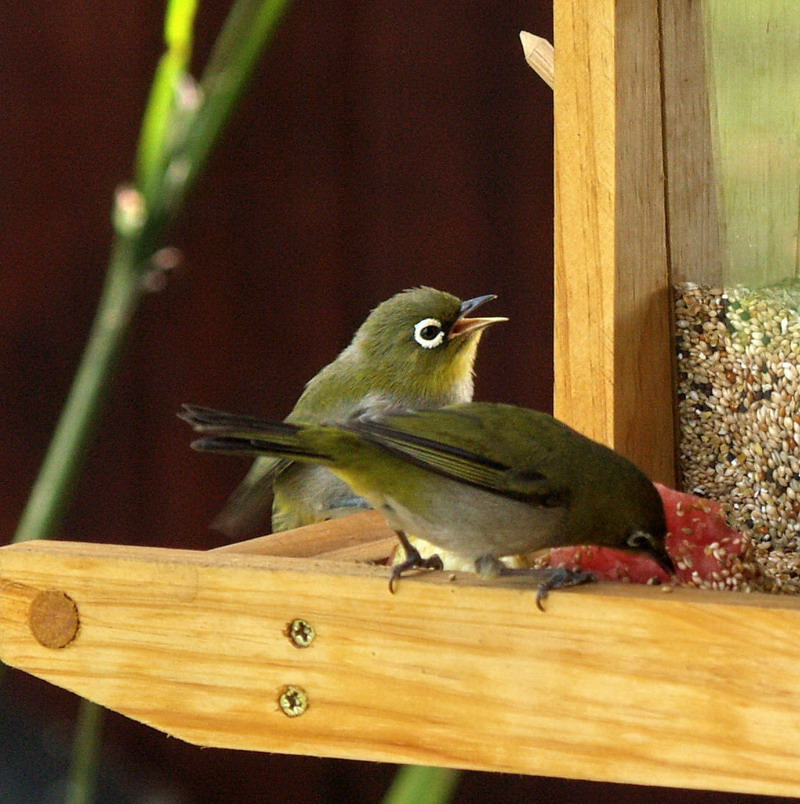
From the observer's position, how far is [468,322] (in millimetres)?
3443

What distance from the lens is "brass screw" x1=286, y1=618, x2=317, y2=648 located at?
192 centimetres

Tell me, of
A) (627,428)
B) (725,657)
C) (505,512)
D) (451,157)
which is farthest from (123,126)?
(725,657)

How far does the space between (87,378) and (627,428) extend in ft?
3.05

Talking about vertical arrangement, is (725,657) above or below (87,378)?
below

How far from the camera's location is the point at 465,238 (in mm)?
4082

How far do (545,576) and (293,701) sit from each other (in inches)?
15.2

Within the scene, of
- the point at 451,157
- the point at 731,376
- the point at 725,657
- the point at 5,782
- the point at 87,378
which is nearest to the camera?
the point at 725,657

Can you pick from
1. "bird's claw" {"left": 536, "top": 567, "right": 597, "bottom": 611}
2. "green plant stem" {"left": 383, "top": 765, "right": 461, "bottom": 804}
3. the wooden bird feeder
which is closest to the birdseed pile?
the wooden bird feeder

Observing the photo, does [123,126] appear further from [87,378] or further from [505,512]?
[505,512]

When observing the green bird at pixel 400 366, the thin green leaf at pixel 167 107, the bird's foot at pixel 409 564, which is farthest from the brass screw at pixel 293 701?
the green bird at pixel 400 366

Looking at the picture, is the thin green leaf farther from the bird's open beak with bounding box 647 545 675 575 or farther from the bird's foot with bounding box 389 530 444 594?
the bird's open beak with bounding box 647 545 675 575

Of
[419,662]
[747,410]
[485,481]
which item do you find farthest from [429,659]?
[747,410]

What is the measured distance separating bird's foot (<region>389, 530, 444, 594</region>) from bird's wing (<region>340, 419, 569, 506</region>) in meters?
0.13

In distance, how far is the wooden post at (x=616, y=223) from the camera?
245 centimetres
